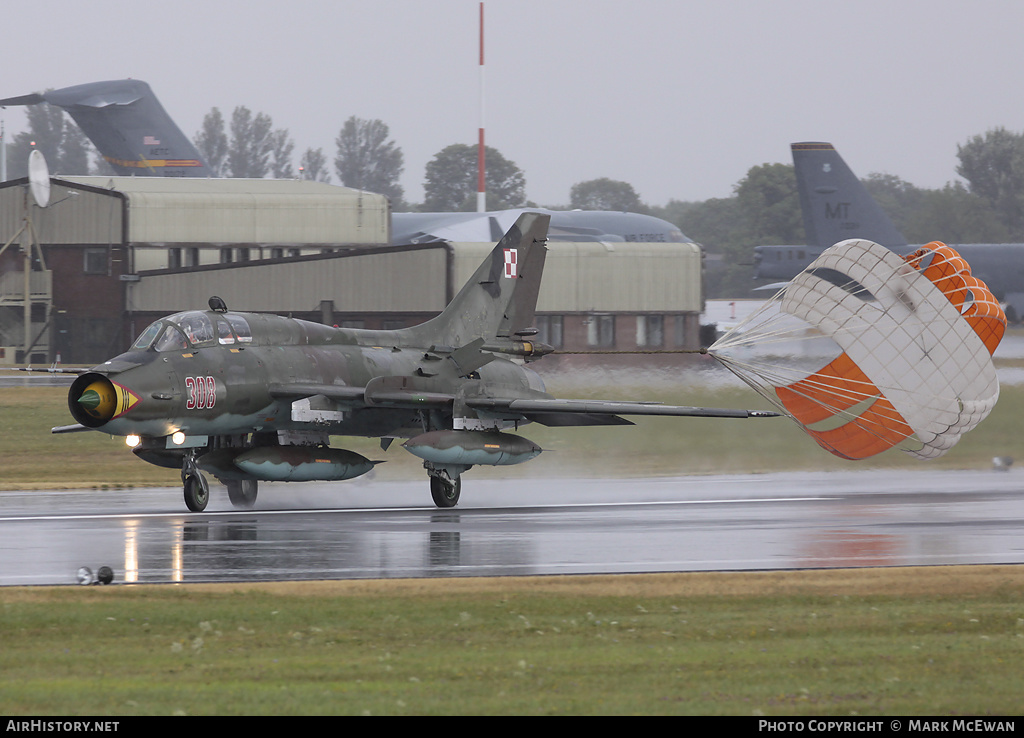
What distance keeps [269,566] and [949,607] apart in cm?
765

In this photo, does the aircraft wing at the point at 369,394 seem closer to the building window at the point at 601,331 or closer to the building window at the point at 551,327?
the building window at the point at 551,327

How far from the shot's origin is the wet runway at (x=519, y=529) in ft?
51.9

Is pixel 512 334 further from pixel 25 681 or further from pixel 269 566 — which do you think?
pixel 25 681

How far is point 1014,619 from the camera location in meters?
12.4

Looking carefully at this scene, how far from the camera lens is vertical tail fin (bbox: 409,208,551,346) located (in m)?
26.7

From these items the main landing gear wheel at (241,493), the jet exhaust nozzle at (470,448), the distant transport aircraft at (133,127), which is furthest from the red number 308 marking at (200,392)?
the distant transport aircraft at (133,127)

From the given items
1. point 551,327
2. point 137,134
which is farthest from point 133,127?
point 551,327

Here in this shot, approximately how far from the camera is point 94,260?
178 feet

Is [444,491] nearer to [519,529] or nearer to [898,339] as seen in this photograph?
[519,529]

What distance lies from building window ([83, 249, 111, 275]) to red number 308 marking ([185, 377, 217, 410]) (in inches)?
1378

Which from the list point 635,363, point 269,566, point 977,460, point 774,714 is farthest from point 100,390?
point 977,460

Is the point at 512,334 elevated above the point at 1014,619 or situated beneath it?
elevated above
